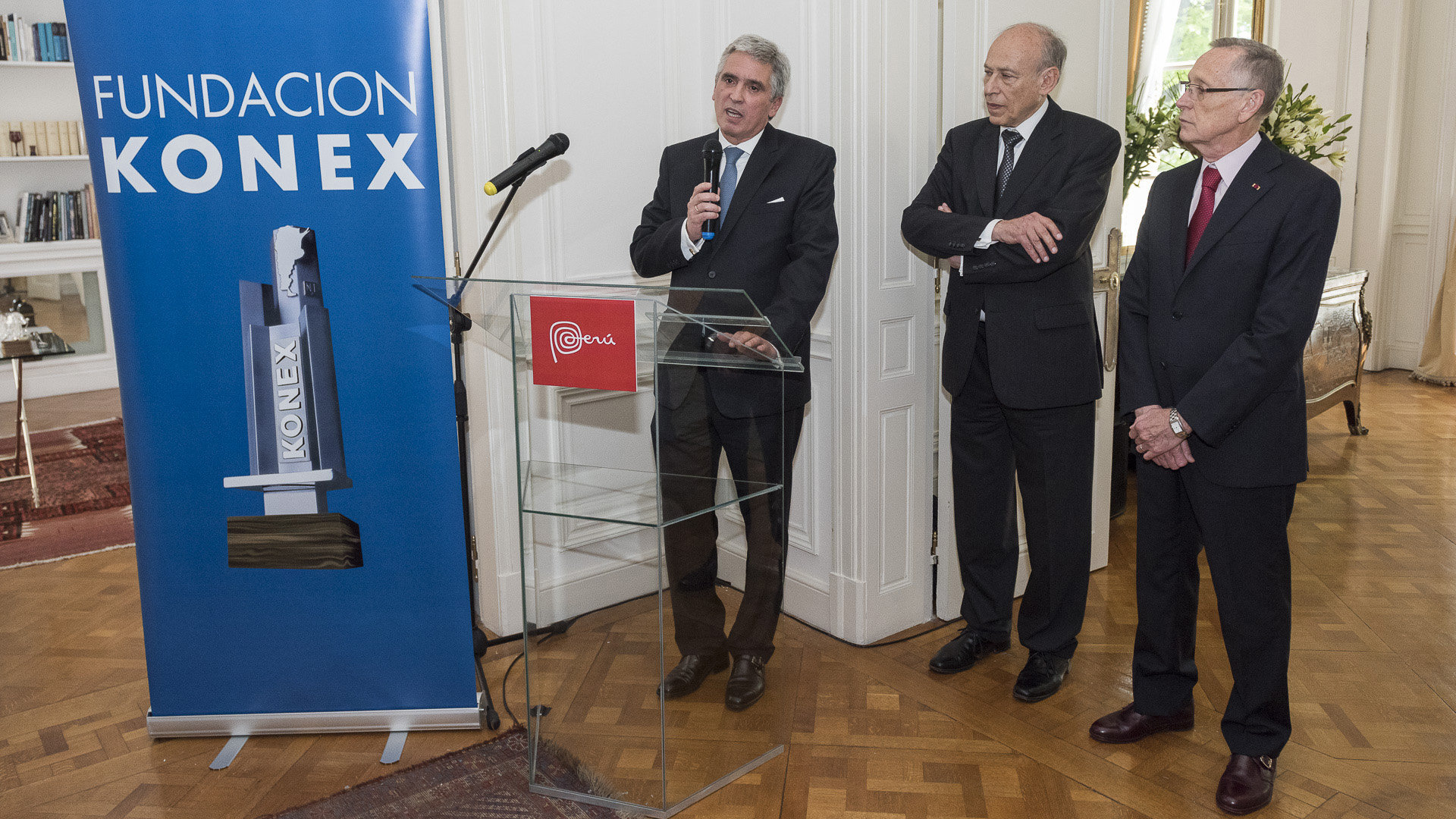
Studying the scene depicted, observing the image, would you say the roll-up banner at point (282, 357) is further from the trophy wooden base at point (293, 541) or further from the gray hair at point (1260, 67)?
the gray hair at point (1260, 67)

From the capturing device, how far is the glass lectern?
2.12 m

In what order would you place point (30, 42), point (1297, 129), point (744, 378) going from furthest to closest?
point (30, 42) → point (1297, 129) → point (744, 378)

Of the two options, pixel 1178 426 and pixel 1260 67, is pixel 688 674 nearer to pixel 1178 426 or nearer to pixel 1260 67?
pixel 1178 426

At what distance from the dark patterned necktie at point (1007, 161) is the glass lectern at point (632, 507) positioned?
91 cm

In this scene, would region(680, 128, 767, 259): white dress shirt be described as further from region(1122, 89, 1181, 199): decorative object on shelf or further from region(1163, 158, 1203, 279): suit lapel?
region(1122, 89, 1181, 199): decorative object on shelf

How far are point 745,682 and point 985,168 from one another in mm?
1551

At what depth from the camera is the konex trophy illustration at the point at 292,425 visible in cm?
257

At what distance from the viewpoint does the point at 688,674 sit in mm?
2275

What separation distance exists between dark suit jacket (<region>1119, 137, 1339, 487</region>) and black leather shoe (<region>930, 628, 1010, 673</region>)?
100 cm

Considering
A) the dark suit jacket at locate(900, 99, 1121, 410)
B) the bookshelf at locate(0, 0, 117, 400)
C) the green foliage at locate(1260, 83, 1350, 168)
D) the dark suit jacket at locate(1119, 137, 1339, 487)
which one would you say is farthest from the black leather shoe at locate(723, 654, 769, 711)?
the bookshelf at locate(0, 0, 117, 400)

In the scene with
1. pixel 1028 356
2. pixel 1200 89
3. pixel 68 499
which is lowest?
pixel 68 499

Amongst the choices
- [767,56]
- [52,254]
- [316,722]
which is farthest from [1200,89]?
[52,254]

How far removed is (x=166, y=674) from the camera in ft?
9.04

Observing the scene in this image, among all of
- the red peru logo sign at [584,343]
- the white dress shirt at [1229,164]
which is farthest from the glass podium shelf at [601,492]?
the white dress shirt at [1229,164]
